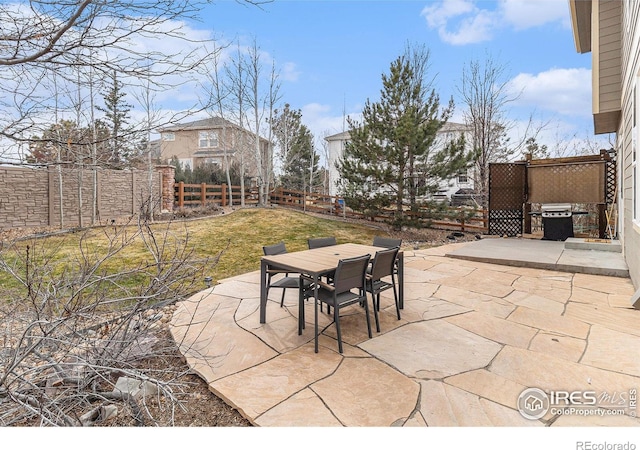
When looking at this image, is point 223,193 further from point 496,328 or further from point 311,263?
point 496,328

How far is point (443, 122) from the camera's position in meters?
10.3

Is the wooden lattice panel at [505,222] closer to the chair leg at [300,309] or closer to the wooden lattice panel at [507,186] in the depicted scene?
the wooden lattice panel at [507,186]

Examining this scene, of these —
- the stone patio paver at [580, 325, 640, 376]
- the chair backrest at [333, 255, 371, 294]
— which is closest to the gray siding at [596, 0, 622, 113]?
the stone patio paver at [580, 325, 640, 376]

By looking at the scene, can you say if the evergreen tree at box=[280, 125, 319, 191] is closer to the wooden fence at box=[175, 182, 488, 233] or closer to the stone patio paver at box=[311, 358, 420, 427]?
the wooden fence at box=[175, 182, 488, 233]

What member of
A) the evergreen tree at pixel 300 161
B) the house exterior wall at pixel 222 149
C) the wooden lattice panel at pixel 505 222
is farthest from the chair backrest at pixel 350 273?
the evergreen tree at pixel 300 161

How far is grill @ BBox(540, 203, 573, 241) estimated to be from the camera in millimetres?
8023

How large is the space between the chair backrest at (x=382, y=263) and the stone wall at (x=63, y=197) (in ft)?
22.1

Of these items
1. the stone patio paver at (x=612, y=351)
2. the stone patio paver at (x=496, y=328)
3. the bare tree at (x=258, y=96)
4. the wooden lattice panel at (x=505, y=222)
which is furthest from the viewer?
the bare tree at (x=258, y=96)

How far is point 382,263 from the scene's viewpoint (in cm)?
327

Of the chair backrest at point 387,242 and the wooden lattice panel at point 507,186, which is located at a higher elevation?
the wooden lattice panel at point 507,186

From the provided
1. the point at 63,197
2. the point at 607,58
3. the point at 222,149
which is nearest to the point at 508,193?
the point at 607,58

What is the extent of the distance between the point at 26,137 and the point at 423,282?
4604mm

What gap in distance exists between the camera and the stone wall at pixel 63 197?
901cm

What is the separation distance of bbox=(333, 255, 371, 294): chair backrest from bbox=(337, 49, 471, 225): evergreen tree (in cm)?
748
